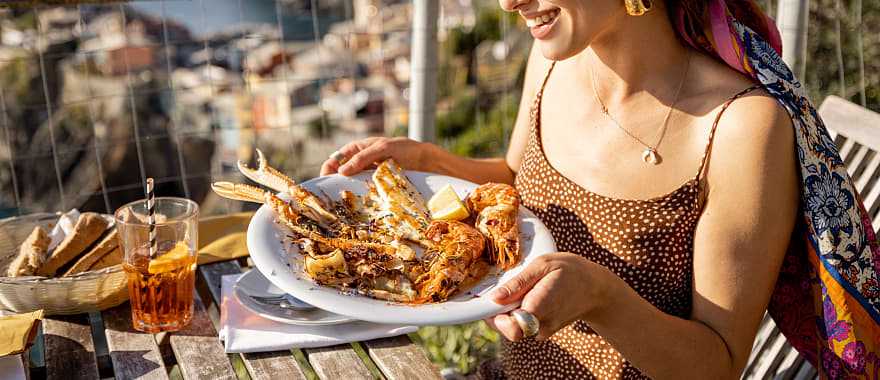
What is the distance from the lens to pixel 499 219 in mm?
1553

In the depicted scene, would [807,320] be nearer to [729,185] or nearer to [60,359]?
[729,185]

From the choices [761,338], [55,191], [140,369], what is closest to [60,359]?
[140,369]

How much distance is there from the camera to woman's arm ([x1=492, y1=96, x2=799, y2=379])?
5.03ft

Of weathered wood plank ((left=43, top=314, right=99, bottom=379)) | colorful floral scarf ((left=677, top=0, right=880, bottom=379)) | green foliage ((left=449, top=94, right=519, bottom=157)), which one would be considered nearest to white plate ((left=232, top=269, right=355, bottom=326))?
weathered wood plank ((left=43, top=314, right=99, bottom=379))

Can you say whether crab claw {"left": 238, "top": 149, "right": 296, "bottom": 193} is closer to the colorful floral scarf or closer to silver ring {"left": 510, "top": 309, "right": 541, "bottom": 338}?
silver ring {"left": 510, "top": 309, "right": 541, "bottom": 338}

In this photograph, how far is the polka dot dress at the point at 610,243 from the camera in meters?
1.68

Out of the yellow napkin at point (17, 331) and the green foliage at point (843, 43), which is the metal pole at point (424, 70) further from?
the green foliage at point (843, 43)

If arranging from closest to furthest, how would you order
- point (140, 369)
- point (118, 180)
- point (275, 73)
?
1. point (140, 369)
2. point (118, 180)
3. point (275, 73)

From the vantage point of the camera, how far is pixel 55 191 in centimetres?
957

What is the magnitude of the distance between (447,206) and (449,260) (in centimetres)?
24

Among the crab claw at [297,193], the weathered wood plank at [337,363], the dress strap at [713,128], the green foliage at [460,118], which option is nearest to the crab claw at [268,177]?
the crab claw at [297,193]

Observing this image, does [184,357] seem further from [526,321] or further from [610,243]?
[610,243]

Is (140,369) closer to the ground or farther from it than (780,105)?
closer to the ground

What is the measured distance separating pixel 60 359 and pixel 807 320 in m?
1.32
